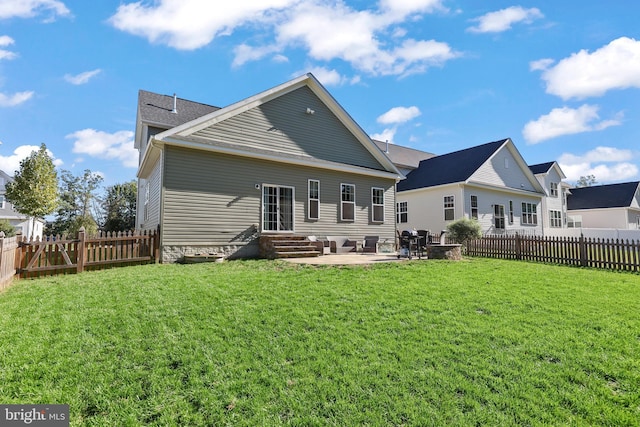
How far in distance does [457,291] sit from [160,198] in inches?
373

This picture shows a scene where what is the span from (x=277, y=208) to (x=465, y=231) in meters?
9.08

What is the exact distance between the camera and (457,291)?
253 inches

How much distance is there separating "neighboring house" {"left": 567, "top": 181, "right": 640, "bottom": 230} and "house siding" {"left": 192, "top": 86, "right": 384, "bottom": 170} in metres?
31.0

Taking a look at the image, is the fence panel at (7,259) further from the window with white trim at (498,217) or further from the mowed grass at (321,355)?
the window with white trim at (498,217)

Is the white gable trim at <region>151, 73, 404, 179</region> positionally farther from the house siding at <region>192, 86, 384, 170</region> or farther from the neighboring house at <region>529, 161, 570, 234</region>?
the neighboring house at <region>529, 161, 570, 234</region>

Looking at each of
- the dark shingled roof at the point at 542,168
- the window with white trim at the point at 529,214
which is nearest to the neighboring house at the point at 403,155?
the window with white trim at the point at 529,214

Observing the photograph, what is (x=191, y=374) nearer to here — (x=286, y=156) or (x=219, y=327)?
(x=219, y=327)

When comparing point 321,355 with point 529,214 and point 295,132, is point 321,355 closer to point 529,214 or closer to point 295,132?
point 295,132

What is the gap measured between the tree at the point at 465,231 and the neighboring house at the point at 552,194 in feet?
49.2

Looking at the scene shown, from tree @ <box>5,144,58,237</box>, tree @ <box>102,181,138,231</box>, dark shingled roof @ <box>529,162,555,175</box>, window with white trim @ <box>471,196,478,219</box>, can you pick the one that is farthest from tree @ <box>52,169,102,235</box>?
dark shingled roof @ <box>529,162,555,175</box>

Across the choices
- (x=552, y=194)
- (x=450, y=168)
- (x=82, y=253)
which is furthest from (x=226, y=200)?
(x=552, y=194)

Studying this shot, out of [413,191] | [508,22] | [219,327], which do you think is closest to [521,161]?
[413,191]

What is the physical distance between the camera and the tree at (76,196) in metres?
38.4

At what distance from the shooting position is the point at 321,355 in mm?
3680
